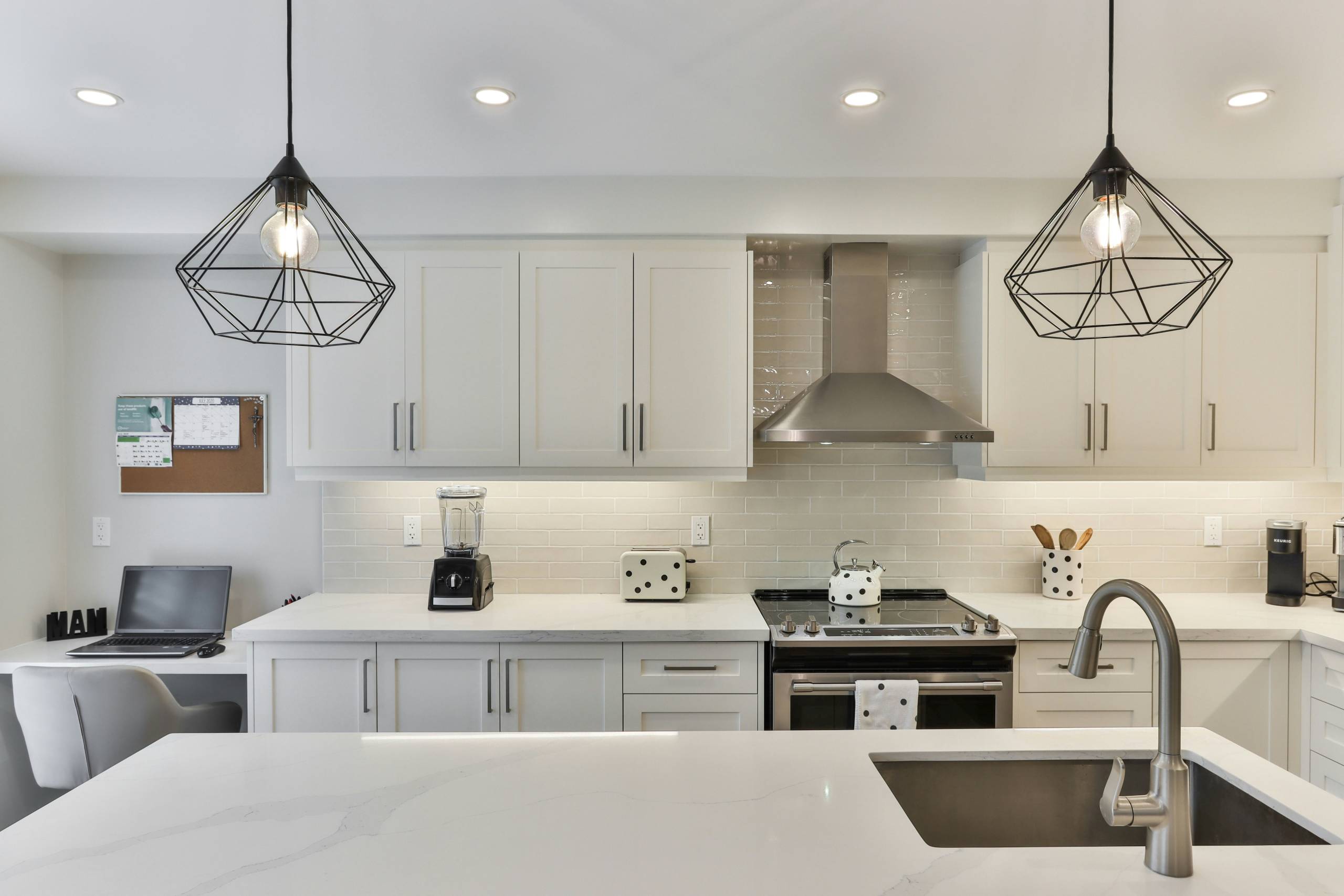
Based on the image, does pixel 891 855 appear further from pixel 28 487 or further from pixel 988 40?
pixel 28 487

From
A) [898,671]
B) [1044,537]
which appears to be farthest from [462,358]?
[1044,537]

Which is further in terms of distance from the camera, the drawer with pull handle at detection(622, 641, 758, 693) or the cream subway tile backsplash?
the cream subway tile backsplash

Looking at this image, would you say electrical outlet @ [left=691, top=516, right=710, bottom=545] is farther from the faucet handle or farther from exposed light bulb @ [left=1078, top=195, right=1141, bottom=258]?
the faucet handle

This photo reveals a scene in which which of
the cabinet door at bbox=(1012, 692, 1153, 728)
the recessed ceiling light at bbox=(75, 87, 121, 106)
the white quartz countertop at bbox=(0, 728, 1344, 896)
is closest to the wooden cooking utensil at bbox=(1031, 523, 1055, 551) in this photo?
the cabinet door at bbox=(1012, 692, 1153, 728)

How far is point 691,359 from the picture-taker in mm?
2961

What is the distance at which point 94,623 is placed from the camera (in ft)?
10.4

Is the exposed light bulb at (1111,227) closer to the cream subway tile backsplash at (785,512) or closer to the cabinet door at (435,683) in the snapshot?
the cream subway tile backsplash at (785,512)

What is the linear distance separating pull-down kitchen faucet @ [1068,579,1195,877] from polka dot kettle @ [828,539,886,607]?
1900 millimetres

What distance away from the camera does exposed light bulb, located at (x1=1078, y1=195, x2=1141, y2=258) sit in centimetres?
130

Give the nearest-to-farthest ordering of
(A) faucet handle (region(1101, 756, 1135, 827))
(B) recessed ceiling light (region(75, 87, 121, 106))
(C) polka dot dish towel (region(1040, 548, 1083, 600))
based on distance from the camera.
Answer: (A) faucet handle (region(1101, 756, 1135, 827)) < (B) recessed ceiling light (region(75, 87, 121, 106)) < (C) polka dot dish towel (region(1040, 548, 1083, 600))

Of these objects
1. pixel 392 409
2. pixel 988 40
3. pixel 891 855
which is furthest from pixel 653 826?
pixel 392 409

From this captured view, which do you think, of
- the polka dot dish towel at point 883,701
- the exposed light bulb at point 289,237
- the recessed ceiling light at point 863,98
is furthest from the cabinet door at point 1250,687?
the exposed light bulb at point 289,237

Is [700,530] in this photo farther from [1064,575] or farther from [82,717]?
[82,717]

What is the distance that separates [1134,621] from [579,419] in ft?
6.97
